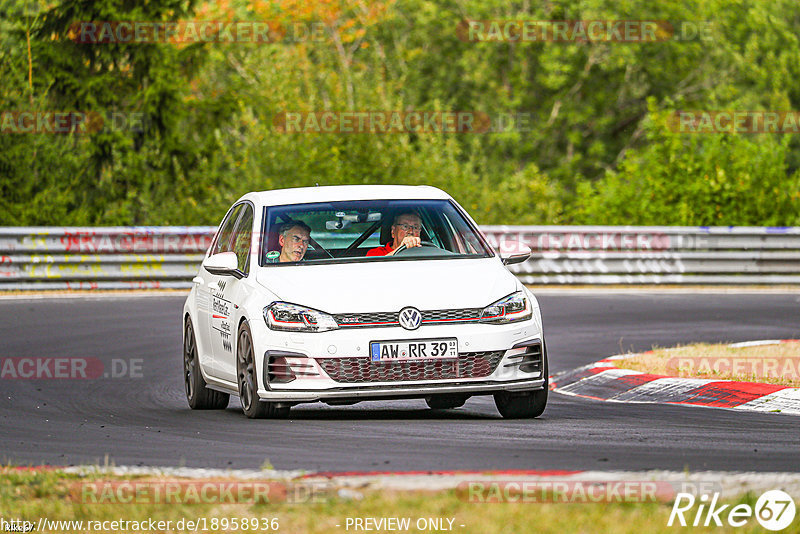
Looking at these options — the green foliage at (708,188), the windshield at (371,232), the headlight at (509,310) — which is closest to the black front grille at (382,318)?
the headlight at (509,310)

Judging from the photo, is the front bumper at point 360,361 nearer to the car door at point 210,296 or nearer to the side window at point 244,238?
the side window at point 244,238

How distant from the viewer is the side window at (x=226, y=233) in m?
11.7

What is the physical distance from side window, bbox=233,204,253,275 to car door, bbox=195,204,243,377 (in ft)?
0.68

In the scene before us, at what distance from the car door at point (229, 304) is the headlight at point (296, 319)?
0.56m

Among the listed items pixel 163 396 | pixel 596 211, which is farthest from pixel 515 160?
pixel 163 396

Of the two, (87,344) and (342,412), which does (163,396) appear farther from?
(87,344)

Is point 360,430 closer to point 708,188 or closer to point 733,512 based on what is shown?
point 733,512

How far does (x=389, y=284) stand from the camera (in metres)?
9.64

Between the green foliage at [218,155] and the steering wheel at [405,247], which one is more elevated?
the steering wheel at [405,247]

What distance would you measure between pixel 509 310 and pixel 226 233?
297 cm

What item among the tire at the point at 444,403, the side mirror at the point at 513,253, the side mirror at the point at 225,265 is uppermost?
the side mirror at the point at 513,253

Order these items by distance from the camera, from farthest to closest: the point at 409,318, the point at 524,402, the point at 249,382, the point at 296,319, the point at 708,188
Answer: the point at 708,188
the point at 524,402
the point at 249,382
the point at 296,319
the point at 409,318

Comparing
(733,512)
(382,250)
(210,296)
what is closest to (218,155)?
(210,296)

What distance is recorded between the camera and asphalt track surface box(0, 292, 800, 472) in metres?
7.65
